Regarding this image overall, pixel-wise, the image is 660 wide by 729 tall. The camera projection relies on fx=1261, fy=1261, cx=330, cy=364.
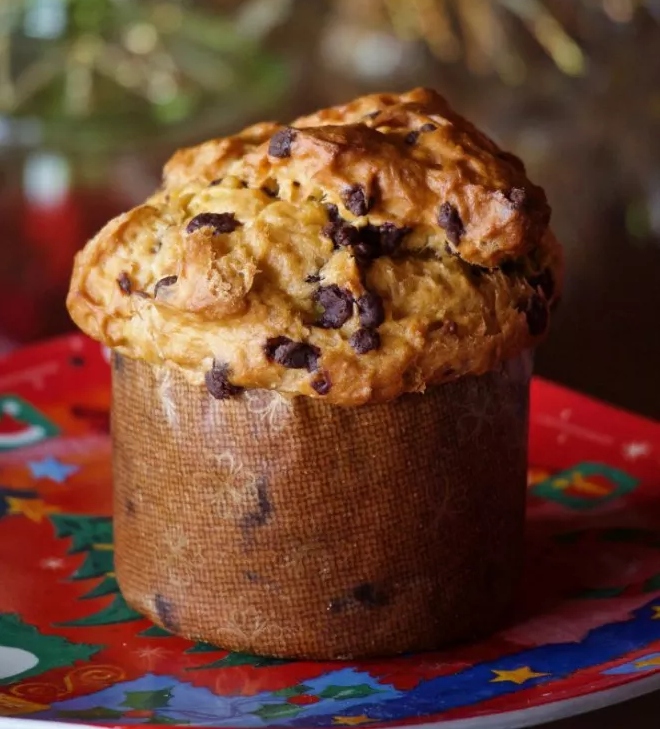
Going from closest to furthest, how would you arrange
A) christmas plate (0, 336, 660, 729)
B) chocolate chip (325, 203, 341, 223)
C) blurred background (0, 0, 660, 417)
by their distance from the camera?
1. christmas plate (0, 336, 660, 729)
2. chocolate chip (325, 203, 341, 223)
3. blurred background (0, 0, 660, 417)

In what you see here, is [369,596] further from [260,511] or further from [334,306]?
[334,306]

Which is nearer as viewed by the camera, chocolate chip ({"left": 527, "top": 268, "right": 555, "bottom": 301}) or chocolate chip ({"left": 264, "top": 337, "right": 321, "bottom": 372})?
chocolate chip ({"left": 264, "top": 337, "right": 321, "bottom": 372})

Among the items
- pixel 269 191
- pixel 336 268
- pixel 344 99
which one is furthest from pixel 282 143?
pixel 344 99

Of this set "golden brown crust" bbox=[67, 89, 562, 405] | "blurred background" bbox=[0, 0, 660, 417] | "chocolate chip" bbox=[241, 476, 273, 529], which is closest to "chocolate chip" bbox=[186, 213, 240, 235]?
"golden brown crust" bbox=[67, 89, 562, 405]

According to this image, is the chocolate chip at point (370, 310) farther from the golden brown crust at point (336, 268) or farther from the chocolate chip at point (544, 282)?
the chocolate chip at point (544, 282)

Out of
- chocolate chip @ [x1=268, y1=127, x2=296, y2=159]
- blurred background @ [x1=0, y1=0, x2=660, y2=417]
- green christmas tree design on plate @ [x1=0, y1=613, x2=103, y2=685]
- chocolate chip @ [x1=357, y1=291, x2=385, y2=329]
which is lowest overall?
green christmas tree design on plate @ [x1=0, y1=613, x2=103, y2=685]

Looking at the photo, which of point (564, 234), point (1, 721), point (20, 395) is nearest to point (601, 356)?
point (564, 234)

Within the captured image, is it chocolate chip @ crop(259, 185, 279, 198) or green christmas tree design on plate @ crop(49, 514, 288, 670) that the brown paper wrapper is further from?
chocolate chip @ crop(259, 185, 279, 198)

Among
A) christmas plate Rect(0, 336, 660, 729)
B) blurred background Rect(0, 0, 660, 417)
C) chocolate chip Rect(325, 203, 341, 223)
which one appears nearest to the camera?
christmas plate Rect(0, 336, 660, 729)

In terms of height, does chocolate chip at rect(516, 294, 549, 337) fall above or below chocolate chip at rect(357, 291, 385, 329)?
above
